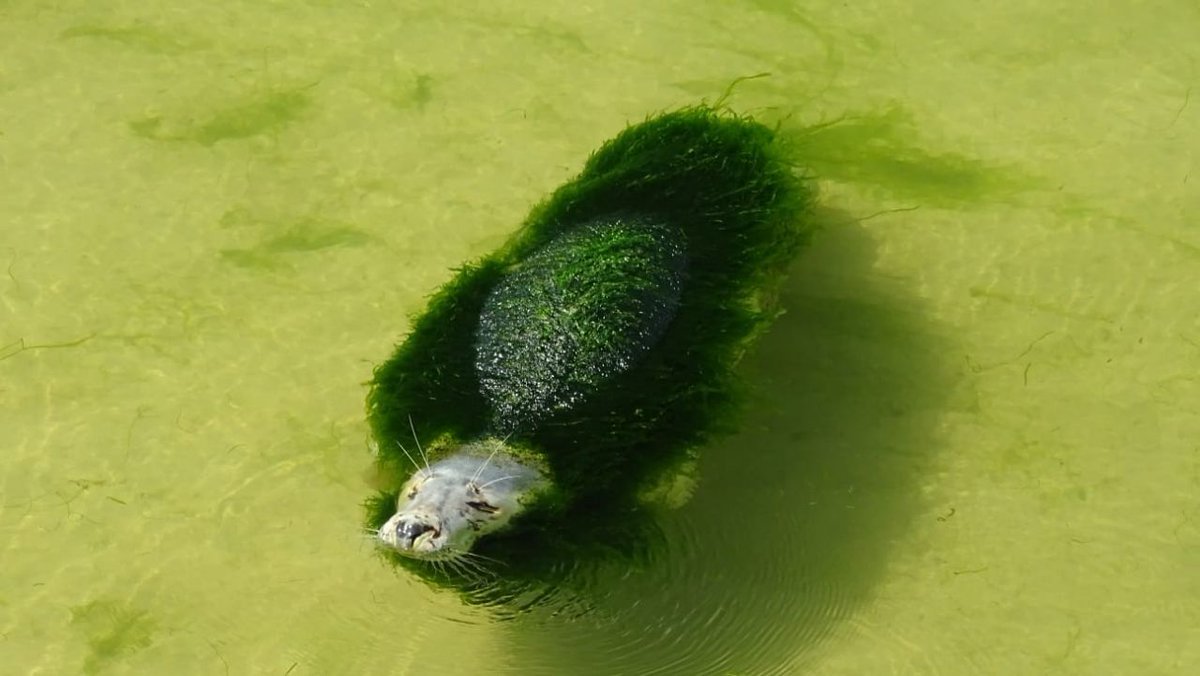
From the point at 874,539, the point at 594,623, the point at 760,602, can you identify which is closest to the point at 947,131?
the point at 874,539

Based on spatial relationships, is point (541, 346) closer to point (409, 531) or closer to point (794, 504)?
point (409, 531)

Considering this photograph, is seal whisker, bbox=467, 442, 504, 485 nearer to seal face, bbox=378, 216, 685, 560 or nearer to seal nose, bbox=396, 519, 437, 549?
seal face, bbox=378, 216, 685, 560

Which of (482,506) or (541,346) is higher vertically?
(541,346)

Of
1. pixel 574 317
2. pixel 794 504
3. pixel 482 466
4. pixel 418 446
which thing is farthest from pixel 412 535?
pixel 794 504

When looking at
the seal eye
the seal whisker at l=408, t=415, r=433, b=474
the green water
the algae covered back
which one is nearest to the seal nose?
the seal eye

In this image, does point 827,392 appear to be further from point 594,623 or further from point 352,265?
point 352,265

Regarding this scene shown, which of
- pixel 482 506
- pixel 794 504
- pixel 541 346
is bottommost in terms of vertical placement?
pixel 794 504

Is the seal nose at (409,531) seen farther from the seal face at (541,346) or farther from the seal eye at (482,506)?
the seal eye at (482,506)
